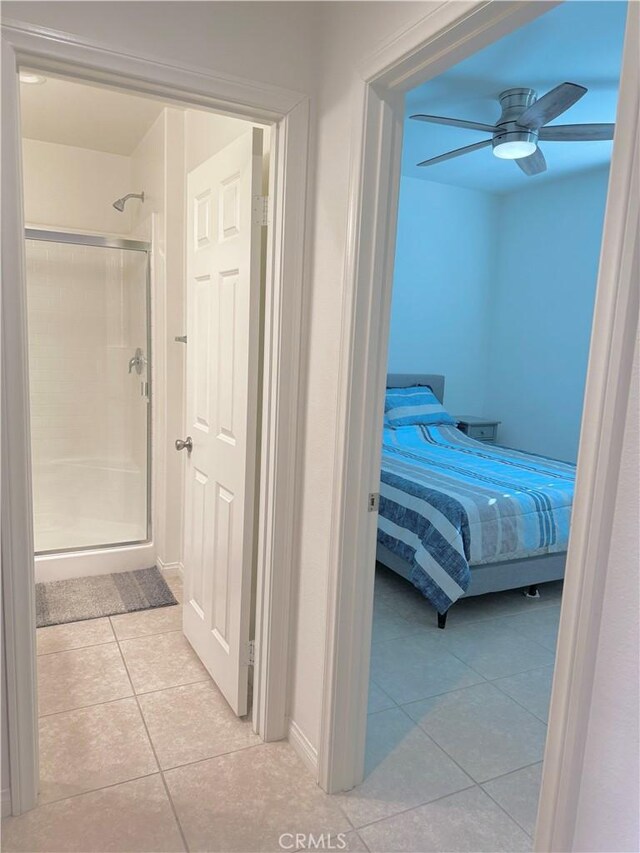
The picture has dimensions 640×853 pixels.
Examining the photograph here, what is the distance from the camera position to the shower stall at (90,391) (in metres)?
3.74

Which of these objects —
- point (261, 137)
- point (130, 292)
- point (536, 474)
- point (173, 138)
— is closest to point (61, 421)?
point (130, 292)

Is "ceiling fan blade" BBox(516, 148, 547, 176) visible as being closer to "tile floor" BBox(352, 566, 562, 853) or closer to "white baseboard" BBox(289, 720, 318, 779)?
"tile floor" BBox(352, 566, 562, 853)

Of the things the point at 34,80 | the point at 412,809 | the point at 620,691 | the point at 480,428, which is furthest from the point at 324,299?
the point at 480,428

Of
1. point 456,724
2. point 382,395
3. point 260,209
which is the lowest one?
point 456,724

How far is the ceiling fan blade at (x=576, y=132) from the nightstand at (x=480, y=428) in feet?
8.53

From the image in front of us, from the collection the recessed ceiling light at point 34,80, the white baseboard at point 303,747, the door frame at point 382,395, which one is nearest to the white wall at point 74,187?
the recessed ceiling light at point 34,80

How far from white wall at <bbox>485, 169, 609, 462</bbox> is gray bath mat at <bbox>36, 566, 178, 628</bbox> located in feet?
11.4

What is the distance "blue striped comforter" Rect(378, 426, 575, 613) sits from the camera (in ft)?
9.80

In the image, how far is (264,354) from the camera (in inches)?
80.3

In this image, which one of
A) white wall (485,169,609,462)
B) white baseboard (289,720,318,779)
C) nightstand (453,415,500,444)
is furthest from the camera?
nightstand (453,415,500,444)

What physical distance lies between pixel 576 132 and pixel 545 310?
2228mm

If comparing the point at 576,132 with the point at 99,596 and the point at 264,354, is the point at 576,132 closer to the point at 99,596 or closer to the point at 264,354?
the point at 264,354

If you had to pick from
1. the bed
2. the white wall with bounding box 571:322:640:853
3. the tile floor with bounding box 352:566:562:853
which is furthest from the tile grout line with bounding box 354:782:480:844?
the bed

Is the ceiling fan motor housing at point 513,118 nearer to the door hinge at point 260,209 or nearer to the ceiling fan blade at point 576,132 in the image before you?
the ceiling fan blade at point 576,132
